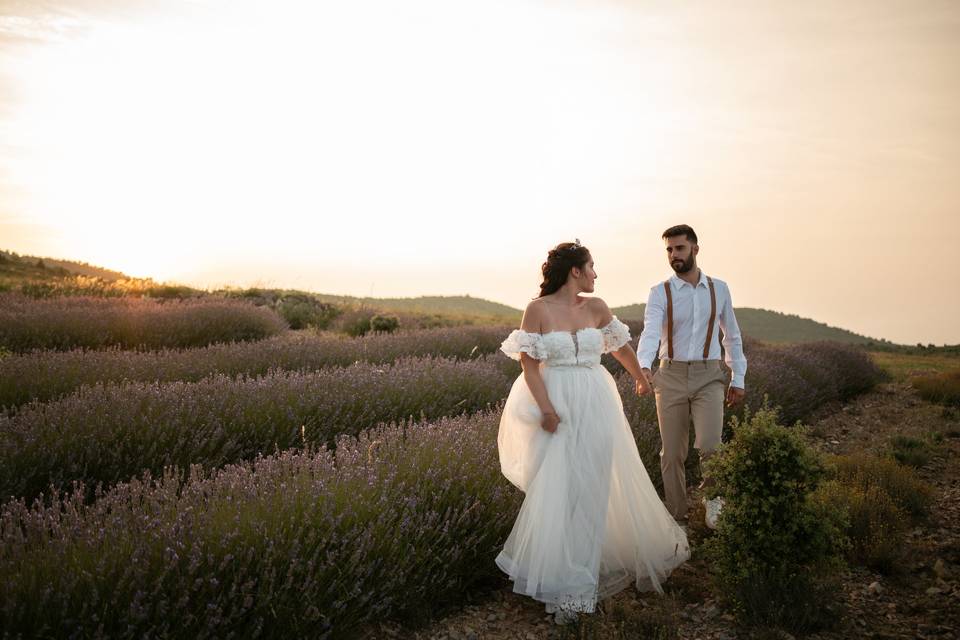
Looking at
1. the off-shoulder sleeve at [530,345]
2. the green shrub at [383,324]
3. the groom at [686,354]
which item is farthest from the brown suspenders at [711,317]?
the green shrub at [383,324]

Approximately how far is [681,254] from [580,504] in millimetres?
2078

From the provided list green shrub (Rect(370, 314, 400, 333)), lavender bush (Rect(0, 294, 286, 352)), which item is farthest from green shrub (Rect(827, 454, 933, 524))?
green shrub (Rect(370, 314, 400, 333))

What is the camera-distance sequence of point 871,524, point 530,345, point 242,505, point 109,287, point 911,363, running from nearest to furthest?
point 242,505
point 530,345
point 871,524
point 109,287
point 911,363

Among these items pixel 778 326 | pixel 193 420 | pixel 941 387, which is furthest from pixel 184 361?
pixel 778 326

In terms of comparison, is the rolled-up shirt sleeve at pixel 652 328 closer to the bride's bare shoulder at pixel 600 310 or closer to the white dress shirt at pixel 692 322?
the white dress shirt at pixel 692 322

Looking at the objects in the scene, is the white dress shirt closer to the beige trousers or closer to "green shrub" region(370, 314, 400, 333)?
the beige trousers

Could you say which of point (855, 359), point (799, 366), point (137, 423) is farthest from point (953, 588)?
point (855, 359)

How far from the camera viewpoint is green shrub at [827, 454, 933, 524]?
5355mm

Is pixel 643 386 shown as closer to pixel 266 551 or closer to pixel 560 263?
pixel 560 263

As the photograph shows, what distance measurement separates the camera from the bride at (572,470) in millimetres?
3545

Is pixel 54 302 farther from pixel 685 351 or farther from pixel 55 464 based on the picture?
pixel 685 351

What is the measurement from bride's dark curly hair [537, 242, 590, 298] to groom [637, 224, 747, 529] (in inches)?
45.1

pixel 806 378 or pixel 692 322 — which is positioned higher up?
pixel 692 322

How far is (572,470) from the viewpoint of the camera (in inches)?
144
